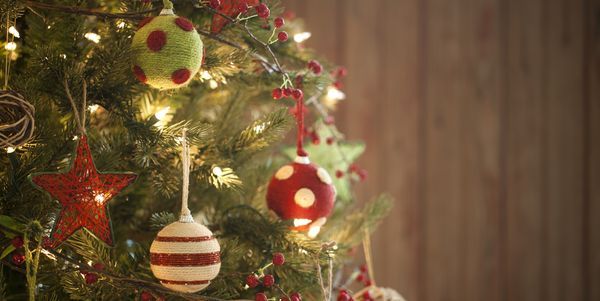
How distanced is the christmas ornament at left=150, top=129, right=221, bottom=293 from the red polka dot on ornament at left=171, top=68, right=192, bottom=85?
14 centimetres

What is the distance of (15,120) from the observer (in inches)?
23.7

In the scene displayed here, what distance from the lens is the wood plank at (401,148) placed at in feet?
6.19

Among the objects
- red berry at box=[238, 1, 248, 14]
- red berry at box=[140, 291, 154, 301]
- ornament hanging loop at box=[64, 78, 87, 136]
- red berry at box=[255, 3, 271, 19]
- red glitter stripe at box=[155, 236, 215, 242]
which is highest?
red berry at box=[238, 1, 248, 14]

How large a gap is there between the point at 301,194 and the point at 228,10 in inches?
9.0

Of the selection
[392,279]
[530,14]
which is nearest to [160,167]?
[392,279]

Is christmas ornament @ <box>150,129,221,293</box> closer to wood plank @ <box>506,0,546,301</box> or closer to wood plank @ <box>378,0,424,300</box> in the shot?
wood plank @ <box>378,0,424,300</box>

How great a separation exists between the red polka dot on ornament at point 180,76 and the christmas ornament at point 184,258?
14 centimetres

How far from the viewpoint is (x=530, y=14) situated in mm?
1915

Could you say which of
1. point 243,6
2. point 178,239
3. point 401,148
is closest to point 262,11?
point 243,6

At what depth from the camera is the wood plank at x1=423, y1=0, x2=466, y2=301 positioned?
190 cm

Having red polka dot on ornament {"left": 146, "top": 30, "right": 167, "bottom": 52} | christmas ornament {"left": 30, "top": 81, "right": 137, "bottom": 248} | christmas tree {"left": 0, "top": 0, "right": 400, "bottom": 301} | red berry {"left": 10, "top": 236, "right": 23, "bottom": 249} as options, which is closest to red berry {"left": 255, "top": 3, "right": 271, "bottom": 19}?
christmas tree {"left": 0, "top": 0, "right": 400, "bottom": 301}

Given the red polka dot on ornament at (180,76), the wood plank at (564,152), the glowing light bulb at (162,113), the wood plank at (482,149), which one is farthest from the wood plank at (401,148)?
the red polka dot on ornament at (180,76)

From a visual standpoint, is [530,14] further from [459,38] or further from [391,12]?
[391,12]

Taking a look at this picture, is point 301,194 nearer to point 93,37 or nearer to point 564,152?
point 93,37
